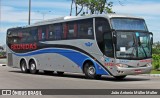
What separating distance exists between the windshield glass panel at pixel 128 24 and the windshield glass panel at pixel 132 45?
1.25 ft

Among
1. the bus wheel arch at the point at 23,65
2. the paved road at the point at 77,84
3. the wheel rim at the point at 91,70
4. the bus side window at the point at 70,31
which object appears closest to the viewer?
the paved road at the point at 77,84

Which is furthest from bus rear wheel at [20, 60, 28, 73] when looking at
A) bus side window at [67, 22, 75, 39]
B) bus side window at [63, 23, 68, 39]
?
bus side window at [67, 22, 75, 39]

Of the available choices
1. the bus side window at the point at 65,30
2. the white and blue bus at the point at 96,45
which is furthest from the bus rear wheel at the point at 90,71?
the bus side window at the point at 65,30

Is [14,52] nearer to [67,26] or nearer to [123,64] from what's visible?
[67,26]

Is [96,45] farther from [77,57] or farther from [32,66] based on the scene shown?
[32,66]

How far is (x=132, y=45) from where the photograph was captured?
2192 cm

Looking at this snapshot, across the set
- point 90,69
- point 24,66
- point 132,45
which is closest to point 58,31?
point 90,69

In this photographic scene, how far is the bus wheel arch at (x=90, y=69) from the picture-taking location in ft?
75.7

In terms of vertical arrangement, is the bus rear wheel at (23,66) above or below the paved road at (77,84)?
below

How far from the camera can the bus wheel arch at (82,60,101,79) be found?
2309 cm

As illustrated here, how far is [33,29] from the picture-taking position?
29.4 meters

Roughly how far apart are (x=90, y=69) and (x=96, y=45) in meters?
1.57

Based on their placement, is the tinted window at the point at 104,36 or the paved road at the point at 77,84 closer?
the paved road at the point at 77,84

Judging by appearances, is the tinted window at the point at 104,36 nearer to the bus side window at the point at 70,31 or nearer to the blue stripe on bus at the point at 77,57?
the blue stripe on bus at the point at 77,57
